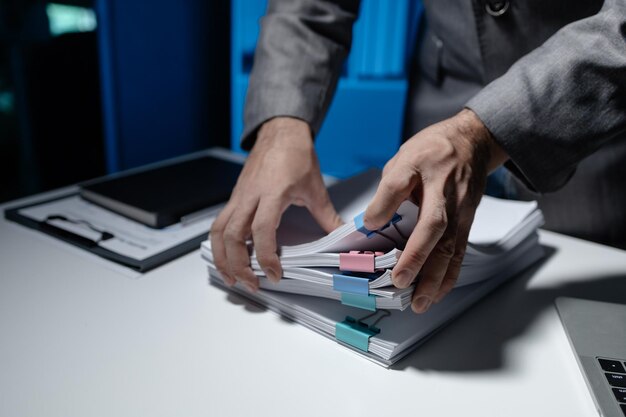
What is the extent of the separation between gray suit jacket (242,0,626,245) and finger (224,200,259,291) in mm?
206

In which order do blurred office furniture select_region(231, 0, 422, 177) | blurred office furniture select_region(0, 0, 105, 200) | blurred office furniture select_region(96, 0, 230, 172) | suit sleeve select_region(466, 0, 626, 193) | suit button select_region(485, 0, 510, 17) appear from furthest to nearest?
blurred office furniture select_region(231, 0, 422, 177) < blurred office furniture select_region(96, 0, 230, 172) < blurred office furniture select_region(0, 0, 105, 200) < suit button select_region(485, 0, 510, 17) < suit sleeve select_region(466, 0, 626, 193)

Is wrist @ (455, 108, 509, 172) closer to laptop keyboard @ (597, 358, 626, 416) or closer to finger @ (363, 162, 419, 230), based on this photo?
finger @ (363, 162, 419, 230)

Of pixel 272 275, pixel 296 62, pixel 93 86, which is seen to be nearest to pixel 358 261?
pixel 272 275

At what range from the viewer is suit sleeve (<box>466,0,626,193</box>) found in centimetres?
54

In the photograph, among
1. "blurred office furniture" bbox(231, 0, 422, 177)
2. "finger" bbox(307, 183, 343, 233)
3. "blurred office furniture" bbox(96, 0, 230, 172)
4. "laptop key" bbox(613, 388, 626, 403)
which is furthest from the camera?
"blurred office furniture" bbox(231, 0, 422, 177)

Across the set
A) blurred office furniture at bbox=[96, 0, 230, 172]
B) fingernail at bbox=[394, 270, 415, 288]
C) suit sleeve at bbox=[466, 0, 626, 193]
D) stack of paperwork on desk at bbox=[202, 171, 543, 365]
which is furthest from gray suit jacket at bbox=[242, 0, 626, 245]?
blurred office furniture at bbox=[96, 0, 230, 172]

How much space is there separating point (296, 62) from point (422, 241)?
43 centimetres

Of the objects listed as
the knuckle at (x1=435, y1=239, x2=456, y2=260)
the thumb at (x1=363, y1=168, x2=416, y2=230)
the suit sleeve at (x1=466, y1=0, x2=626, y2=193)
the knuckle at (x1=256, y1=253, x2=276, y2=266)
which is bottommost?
the knuckle at (x1=256, y1=253, x2=276, y2=266)

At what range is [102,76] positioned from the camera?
1.18m

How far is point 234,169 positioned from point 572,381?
717mm

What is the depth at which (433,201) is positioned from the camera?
475 mm

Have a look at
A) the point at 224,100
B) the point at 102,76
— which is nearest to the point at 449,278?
the point at 102,76

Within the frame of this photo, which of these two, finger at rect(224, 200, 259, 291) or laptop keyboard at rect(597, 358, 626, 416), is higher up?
finger at rect(224, 200, 259, 291)

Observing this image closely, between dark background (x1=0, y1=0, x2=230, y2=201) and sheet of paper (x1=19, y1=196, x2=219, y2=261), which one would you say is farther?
dark background (x1=0, y1=0, x2=230, y2=201)
